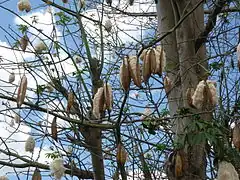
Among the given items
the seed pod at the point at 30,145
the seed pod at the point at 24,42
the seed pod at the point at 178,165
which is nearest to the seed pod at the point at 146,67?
the seed pod at the point at 178,165

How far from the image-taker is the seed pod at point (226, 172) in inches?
Answer: 74.7

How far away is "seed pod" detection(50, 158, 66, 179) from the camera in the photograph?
2.76 metres

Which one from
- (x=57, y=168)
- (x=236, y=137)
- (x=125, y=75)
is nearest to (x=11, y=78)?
(x=57, y=168)

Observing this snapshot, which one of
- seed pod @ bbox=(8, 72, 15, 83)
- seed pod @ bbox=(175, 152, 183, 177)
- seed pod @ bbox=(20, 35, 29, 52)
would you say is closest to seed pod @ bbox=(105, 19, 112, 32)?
seed pod @ bbox=(20, 35, 29, 52)

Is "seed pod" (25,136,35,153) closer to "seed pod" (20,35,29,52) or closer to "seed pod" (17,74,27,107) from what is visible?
"seed pod" (20,35,29,52)

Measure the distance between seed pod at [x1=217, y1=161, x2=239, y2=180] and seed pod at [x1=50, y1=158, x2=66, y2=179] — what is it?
1099mm

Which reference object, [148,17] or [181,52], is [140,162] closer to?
[181,52]

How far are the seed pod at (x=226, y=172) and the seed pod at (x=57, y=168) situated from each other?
43.3 inches

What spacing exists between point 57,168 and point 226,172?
115 centimetres

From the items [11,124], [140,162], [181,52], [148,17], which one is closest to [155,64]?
[181,52]

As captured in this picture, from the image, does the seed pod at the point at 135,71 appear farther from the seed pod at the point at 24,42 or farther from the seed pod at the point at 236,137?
the seed pod at the point at 24,42

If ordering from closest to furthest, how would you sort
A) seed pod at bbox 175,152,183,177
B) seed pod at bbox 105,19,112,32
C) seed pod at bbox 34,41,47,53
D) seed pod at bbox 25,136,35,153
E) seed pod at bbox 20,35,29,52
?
seed pod at bbox 175,152,183,177 < seed pod at bbox 25,136,35,153 < seed pod at bbox 20,35,29,52 < seed pod at bbox 34,41,47,53 < seed pod at bbox 105,19,112,32

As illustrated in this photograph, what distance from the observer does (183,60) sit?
9.43ft

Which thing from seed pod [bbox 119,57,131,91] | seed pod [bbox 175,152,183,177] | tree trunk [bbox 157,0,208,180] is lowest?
seed pod [bbox 175,152,183,177]
